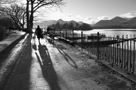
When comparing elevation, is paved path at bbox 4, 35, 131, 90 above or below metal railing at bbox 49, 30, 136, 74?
below

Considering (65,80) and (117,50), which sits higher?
(117,50)

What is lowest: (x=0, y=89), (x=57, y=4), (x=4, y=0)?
(x=0, y=89)

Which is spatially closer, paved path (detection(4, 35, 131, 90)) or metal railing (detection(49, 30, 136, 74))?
paved path (detection(4, 35, 131, 90))

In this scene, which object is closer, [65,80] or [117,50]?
[65,80]

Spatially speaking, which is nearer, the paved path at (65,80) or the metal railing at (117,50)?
the paved path at (65,80)

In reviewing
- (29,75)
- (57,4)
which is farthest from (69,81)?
(57,4)

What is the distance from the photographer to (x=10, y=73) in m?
3.73

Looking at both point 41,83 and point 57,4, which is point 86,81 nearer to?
point 41,83

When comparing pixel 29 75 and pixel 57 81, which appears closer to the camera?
pixel 57 81

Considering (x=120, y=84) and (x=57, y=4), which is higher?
(x=57, y=4)

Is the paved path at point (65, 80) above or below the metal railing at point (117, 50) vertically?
below

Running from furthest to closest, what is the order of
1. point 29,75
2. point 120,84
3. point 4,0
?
point 4,0
point 29,75
point 120,84

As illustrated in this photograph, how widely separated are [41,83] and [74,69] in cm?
149

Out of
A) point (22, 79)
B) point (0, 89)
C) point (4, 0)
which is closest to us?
point (0, 89)
